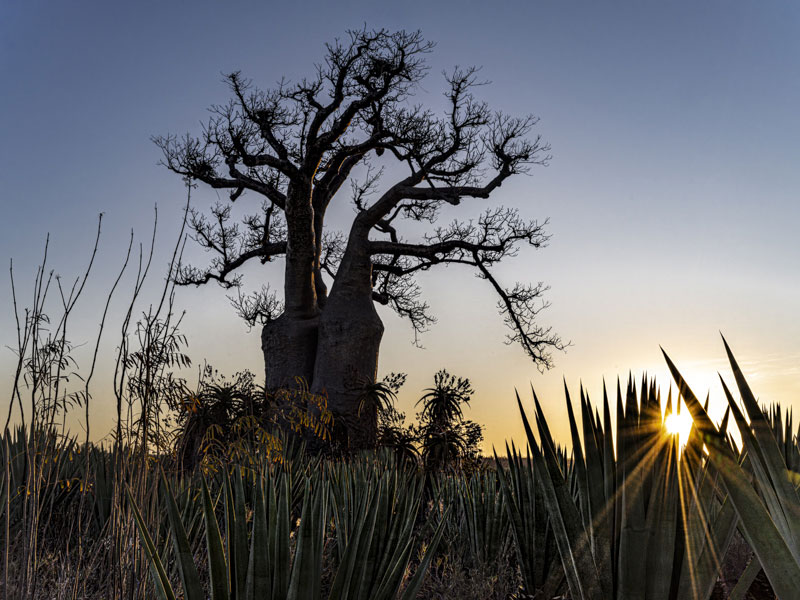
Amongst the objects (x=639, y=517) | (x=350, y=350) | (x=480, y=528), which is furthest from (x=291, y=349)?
(x=639, y=517)

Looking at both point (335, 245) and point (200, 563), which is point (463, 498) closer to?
point (200, 563)

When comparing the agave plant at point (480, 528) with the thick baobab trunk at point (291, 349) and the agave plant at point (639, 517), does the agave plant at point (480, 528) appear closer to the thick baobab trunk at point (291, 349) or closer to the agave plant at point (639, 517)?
the agave plant at point (639, 517)

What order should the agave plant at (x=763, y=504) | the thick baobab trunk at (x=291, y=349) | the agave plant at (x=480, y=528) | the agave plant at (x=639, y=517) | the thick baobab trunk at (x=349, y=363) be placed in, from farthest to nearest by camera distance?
the thick baobab trunk at (x=291, y=349), the thick baobab trunk at (x=349, y=363), the agave plant at (x=480, y=528), the agave plant at (x=639, y=517), the agave plant at (x=763, y=504)

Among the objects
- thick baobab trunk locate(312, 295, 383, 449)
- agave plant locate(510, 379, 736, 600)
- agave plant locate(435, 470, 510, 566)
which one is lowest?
agave plant locate(435, 470, 510, 566)

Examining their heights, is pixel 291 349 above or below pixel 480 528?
above

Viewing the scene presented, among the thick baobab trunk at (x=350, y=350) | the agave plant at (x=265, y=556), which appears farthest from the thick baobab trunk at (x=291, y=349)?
the agave plant at (x=265, y=556)

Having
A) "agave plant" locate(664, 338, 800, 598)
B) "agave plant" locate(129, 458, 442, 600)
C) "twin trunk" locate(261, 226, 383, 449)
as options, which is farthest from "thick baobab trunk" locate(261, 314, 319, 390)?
"agave plant" locate(664, 338, 800, 598)

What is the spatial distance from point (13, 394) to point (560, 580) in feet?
7.26

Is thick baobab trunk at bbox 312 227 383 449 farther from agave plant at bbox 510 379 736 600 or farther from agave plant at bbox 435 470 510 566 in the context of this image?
agave plant at bbox 510 379 736 600

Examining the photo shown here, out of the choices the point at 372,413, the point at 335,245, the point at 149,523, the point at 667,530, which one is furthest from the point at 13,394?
the point at 335,245

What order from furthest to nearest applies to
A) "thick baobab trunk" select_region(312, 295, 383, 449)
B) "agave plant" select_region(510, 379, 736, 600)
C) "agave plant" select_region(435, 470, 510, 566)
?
"thick baobab trunk" select_region(312, 295, 383, 449) → "agave plant" select_region(435, 470, 510, 566) → "agave plant" select_region(510, 379, 736, 600)

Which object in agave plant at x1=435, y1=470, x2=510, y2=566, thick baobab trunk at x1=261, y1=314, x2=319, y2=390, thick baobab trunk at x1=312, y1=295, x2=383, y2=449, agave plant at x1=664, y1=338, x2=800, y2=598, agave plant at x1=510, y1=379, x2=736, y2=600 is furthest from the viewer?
thick baobab trunk at x1=261, y1=314, x2=319, y2=390

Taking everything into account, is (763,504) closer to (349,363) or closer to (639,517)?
(639,517)

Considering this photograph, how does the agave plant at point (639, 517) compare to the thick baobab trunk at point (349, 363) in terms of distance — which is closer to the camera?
the agave plant at point (639, 517)
